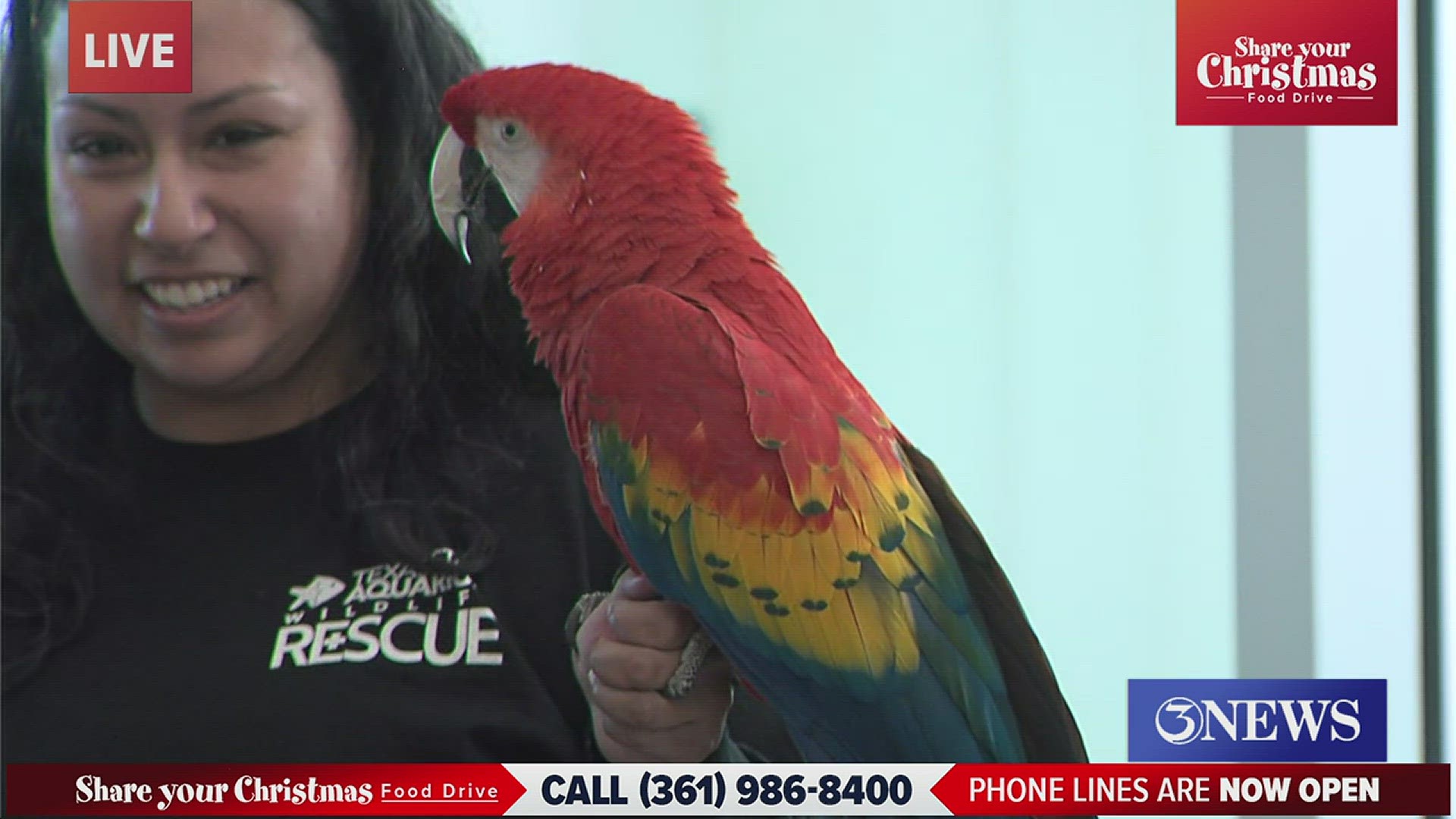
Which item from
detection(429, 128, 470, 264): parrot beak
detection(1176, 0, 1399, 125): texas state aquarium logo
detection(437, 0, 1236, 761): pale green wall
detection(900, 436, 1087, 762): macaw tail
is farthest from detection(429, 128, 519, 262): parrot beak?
detection(1176, 0, 1399, 125): texas state aquarium logo

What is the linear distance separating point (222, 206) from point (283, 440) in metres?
0.20

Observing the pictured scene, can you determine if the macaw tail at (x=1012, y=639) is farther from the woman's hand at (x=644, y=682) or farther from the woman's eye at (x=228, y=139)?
the woman's eye at (x=228, y=139)

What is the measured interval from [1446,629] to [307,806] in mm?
964

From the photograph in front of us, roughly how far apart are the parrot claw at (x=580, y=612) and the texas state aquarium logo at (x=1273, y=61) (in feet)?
2.07

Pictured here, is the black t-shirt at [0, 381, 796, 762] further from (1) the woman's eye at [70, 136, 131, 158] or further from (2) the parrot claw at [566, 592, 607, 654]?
(1) the woman's eye at [70, 136, 131, 158]

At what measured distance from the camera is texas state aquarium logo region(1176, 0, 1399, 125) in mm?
1146

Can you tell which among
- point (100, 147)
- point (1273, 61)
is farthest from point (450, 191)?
point (1273, 61)

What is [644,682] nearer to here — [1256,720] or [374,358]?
[374,358]

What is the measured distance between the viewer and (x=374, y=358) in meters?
1.15

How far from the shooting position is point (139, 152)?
3.67ft

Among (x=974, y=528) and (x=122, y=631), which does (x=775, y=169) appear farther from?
(x=122, y=631)

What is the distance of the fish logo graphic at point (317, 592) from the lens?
3.70ft

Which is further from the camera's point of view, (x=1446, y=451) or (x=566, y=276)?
(x=1446, y=451)

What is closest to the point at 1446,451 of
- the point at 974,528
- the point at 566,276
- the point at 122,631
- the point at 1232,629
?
the point at 1232,629
